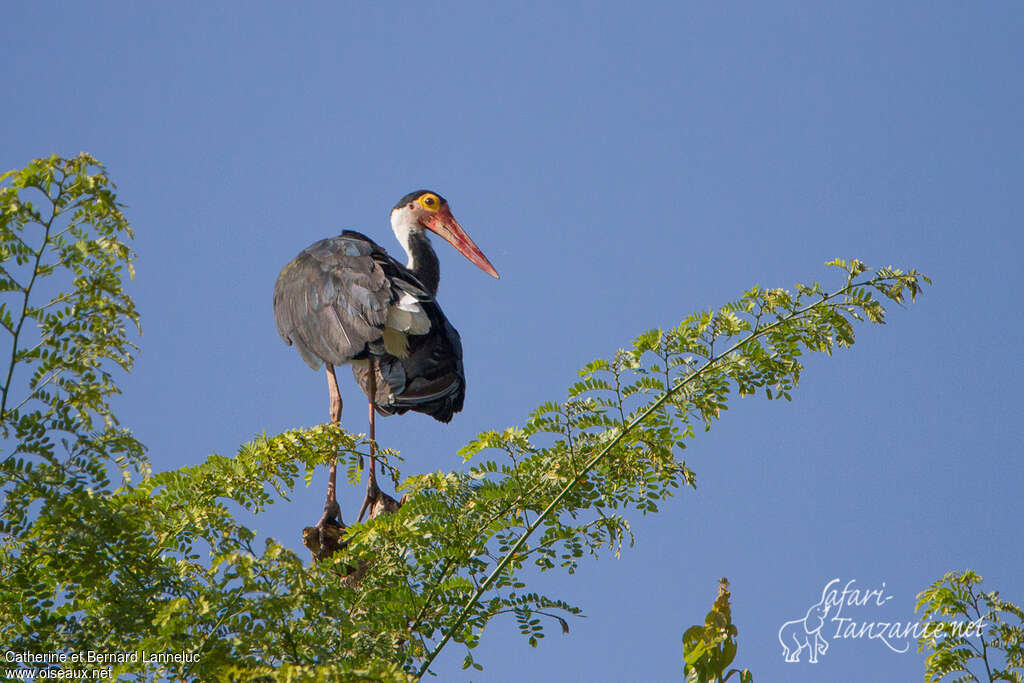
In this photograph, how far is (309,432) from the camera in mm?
4270

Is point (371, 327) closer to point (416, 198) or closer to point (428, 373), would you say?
point (428, 373)

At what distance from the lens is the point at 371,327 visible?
23.1 ft

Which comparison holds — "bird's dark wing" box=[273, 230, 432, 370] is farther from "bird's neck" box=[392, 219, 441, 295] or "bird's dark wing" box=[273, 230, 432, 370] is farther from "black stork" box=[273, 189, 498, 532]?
"bird's neck" box=[392, 219, 441, 295]

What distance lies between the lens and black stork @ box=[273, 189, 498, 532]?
7051 mm

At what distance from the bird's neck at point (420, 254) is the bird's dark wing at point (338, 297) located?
5.43ft

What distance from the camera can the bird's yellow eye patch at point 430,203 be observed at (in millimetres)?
10430

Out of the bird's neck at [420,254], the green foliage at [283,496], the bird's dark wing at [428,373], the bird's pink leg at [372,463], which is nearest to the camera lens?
the green foliage at [283,496]

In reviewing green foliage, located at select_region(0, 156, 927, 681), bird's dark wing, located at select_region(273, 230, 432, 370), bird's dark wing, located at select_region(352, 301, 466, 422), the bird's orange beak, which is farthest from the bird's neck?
green foliage, located at select_region(0, 156, 927, 681)

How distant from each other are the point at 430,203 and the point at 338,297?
3.29 meters

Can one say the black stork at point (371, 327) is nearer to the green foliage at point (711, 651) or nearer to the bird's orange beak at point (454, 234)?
the bird's orange beak at point (454, 234)

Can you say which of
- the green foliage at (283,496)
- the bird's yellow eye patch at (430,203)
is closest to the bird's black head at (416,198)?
the bird's yellow eye patch at (430,203)

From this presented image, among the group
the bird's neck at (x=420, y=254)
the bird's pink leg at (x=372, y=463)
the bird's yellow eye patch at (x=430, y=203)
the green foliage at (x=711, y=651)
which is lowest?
the green foliage at (x=711, y=651)

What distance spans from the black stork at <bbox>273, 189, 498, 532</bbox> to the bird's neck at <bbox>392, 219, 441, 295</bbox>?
4.50 ft

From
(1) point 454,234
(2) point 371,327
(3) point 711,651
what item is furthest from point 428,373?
(3) point 711,651
